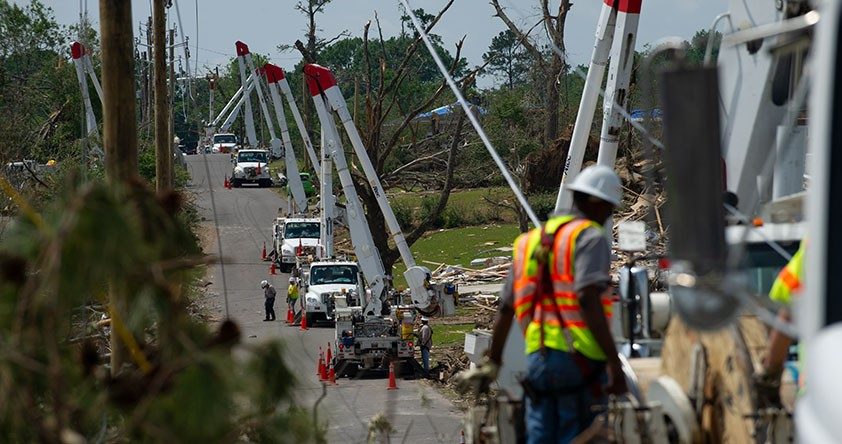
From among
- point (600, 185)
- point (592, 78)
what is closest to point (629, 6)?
point (592, 78)

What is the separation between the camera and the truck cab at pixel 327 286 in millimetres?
36625

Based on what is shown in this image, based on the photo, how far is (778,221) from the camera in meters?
7.38

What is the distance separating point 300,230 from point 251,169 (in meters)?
24.7

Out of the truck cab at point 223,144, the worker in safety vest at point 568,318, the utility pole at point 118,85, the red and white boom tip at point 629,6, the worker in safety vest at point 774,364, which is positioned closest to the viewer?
the worker in safety vest at point 774,364

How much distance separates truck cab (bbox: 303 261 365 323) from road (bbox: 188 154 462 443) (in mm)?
583

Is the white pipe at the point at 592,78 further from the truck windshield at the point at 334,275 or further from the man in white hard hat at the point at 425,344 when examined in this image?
the truck windshield at the point at 334,275

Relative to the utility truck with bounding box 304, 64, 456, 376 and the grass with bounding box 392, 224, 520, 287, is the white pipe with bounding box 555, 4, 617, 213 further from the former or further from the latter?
the grass with bounding box 392, 224, 520, 287

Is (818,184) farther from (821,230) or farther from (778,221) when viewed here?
(778,221)

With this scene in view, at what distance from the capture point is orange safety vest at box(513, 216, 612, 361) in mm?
6570

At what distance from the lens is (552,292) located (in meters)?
6.72

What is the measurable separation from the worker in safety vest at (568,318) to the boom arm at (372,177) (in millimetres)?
24183

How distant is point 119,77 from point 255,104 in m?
92.3

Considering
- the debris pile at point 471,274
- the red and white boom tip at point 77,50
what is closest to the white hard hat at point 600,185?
the debris pile at point 471,274

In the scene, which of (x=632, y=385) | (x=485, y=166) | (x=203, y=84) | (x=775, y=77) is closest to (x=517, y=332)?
(x=632, y=385)
